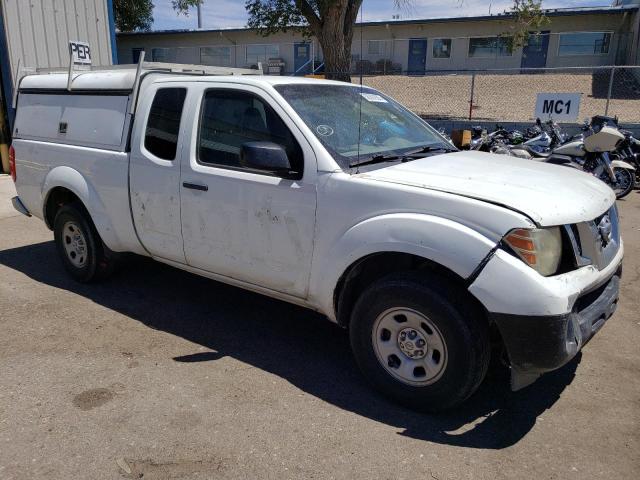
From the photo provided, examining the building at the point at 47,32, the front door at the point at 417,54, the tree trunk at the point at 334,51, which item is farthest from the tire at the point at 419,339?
the front door at the point at 417,54

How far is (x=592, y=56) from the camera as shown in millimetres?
29000

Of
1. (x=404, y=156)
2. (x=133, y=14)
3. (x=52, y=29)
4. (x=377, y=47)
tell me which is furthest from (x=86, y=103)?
(x=133, y=14)

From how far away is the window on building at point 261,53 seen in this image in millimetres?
34312

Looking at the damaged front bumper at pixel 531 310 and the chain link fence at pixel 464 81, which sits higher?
the chain link fence at pixel 464 81

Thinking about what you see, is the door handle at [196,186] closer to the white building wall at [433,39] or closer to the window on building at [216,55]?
the white building wall at [433,39]

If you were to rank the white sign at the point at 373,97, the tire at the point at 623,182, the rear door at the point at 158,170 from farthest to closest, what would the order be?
the tire at the point at 623,182
the white sign at the point at 373,97
the rear door at the point at 158,170

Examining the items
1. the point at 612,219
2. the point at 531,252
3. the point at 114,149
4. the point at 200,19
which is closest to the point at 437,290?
the point at 531,252

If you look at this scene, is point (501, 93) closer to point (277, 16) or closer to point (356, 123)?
point (277, 16)

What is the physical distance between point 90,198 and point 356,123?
2.50 m

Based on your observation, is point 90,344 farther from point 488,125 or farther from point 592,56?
point 592,56

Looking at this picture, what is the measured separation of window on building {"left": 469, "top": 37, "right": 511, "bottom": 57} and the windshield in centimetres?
2806

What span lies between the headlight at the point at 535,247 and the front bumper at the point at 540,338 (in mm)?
262

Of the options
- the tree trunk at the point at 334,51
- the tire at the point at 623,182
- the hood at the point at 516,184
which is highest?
the tree trunk at the point at 334,51

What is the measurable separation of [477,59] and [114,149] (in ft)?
96.9
